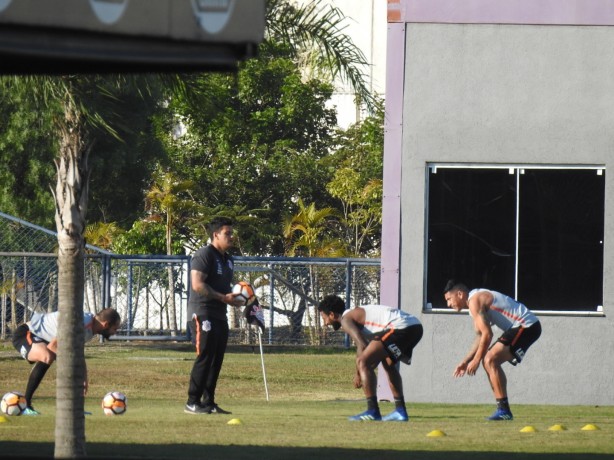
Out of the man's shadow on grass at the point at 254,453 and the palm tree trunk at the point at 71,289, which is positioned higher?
the palm tree trunk at the point at 71,289

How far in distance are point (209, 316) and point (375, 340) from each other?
166cm

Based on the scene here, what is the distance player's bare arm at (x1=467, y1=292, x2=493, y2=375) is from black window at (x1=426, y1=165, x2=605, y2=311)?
9.59ft

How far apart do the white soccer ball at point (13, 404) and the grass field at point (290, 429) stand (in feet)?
0.90

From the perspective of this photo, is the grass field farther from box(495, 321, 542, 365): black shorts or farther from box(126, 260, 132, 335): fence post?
box(126, 260, 132, 335): fence post

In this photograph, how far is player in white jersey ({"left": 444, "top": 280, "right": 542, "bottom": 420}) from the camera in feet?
41.3

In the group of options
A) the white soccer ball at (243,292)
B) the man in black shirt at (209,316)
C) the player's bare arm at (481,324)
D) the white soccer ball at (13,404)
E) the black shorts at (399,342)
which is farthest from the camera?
the white soccer ball at (243,292)

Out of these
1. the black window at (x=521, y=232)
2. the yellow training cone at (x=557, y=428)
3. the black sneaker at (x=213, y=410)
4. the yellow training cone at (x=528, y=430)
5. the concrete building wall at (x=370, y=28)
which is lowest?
the black sneaker at (x=213, y=410)

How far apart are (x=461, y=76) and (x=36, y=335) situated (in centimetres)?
594

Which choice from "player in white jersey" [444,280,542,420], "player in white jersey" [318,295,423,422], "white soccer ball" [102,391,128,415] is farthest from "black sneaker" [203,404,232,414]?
"player in white jersey" [444,280,542,420]

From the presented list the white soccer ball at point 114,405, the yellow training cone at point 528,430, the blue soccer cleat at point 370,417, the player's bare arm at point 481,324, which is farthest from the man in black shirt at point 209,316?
the yellow training cone at point 528,430

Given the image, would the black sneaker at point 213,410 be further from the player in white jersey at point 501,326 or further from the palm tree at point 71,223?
the palm tree at point 71,223

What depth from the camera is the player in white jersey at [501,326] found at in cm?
1260

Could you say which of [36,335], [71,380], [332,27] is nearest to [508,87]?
[332,27]

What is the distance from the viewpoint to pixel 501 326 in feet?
42.6
